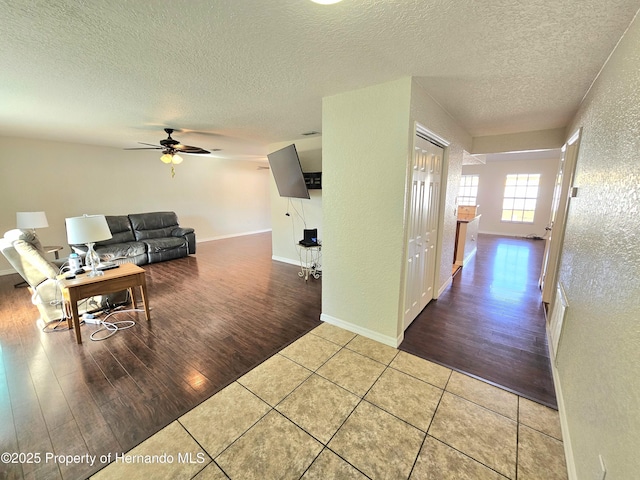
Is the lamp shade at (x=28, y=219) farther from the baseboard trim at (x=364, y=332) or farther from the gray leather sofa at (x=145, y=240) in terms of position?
the baseboard trim at (x=364, y=332)

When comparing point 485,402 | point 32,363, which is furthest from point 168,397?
point 485,402

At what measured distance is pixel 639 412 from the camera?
815mm

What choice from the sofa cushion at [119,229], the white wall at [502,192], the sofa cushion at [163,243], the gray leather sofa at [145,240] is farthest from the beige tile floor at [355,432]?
the white wall at [502,192]

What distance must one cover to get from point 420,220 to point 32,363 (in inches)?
150

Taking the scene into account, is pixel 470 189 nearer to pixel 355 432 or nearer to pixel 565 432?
pixel 565 432

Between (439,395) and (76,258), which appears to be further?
(76,258)

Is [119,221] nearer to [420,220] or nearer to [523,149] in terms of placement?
[420,220]

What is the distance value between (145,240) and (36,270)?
2.76 metres

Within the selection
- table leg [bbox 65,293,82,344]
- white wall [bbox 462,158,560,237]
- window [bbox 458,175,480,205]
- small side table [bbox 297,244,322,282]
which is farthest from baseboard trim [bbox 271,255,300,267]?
white wall [bbox 462,158,560,237]

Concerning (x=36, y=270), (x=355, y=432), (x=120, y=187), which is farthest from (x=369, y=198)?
(x=120, y=187)

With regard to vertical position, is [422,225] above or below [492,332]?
above

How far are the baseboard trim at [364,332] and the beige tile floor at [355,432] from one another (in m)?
0.30

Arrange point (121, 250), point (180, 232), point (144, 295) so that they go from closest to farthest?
point (144, 295)
point (121, 250)
point (180, 232)

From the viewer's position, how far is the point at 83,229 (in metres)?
2.56
